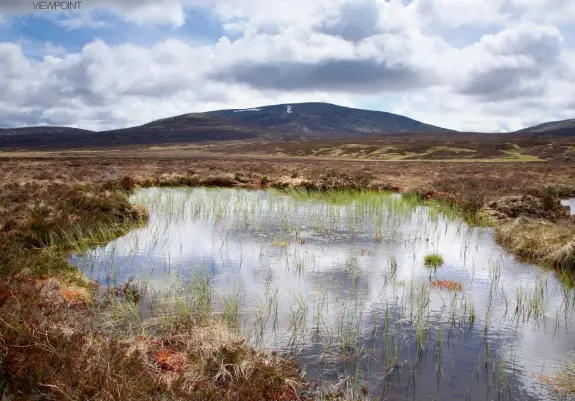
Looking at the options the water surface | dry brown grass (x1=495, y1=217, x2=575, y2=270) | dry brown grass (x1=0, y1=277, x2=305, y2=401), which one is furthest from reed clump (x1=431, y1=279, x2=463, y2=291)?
dry brown grass (x1=0, y1=277, x2=305, y2=401)

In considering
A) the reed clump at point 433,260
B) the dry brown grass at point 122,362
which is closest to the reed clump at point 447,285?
the reed clump at point 433,260

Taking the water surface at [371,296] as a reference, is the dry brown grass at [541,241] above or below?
above

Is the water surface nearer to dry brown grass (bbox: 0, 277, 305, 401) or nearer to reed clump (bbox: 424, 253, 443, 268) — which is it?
reed clump (bbox: 424, 253, 443, 268)

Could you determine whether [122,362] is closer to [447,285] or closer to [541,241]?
[447,285]

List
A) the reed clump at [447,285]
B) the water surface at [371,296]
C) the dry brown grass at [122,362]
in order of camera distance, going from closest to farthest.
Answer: the dry brown grass at [122,362] → the water surface at [371,296] → the reed clump at [447,285]

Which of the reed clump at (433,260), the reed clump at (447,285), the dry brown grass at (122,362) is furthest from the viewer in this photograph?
the reed clump at (433,260)

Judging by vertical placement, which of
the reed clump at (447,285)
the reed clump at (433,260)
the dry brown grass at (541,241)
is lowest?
the reed clump at (447,285)

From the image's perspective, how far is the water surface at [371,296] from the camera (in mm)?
7500

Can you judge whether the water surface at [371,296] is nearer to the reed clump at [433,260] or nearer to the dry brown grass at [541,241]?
the reed clump at [433,260]

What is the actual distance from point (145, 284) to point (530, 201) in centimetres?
2085

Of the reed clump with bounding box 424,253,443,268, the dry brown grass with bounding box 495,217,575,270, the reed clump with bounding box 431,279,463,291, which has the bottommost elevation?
the reed clump with bounding box 431,279,463,291

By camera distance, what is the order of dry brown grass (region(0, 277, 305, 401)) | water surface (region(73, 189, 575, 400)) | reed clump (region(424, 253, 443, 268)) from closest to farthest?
dry brown grass (region(0, 277, 305, 401)) < water surface (region(73, 189, 575, 400)) < reed clump (region(424, 253, 443, 268))

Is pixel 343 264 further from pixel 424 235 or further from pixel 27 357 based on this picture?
pixel 27 357

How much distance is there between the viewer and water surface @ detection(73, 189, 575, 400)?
750cm
